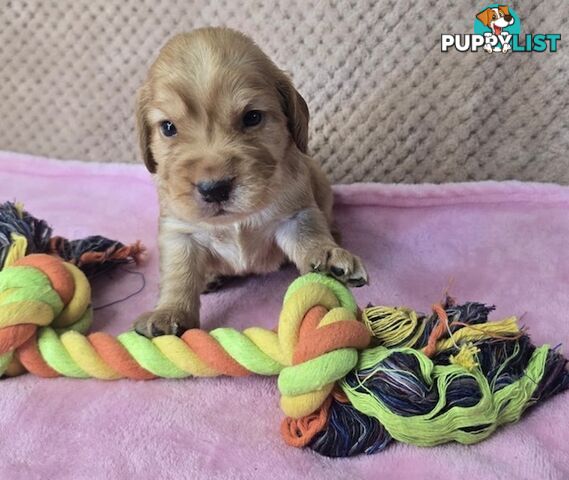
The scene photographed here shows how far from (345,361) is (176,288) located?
0.74 metres

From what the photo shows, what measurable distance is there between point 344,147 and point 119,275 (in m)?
1.09

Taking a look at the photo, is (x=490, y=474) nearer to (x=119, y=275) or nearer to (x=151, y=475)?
(x=151, y=475)

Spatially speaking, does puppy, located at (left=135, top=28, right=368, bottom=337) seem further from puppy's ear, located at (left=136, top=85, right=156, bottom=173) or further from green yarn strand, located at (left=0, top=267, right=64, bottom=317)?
green yarn strand, located at (left=0, top=267, right=64, bottom=317)

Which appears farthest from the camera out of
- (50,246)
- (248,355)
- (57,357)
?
(50,246)

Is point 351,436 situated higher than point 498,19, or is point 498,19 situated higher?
point 498,19

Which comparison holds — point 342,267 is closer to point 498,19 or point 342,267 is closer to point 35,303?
point 35,303

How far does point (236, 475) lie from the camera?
1385 millimetres

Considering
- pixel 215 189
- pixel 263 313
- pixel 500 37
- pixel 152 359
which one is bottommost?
pixel 263 313

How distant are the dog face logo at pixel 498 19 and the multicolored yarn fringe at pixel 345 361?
54.6 inches

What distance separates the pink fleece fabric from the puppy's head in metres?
0.50

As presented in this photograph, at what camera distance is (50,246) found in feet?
7.27

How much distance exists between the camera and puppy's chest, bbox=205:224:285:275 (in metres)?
2.04

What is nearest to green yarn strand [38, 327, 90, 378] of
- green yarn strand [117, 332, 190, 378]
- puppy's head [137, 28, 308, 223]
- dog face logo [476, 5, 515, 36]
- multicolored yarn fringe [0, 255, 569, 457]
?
multicolored yarn fringe [0, 255, 569, 457]

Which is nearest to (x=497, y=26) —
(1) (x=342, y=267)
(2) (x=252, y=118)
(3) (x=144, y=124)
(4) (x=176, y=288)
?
(2) (x=252, y=118)
